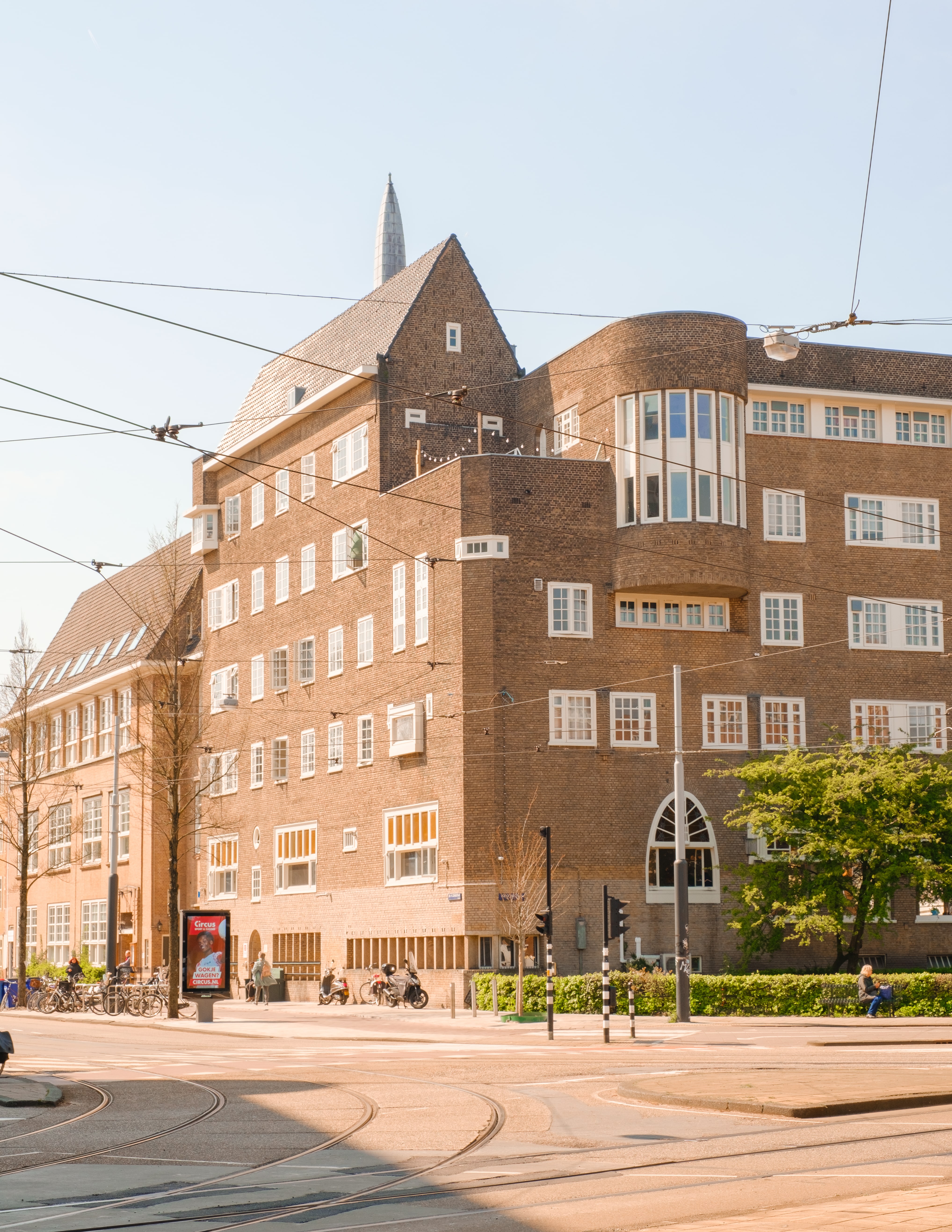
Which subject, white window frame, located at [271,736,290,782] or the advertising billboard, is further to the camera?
white window frame, located at [271,736,290,782]

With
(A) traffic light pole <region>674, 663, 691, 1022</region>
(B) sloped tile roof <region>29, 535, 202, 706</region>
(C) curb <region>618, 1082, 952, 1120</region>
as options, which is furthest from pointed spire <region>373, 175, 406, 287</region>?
(C) curb <region>618, 1082, 952, 1120</region>

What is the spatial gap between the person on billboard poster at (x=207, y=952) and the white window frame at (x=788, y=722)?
17470 mm

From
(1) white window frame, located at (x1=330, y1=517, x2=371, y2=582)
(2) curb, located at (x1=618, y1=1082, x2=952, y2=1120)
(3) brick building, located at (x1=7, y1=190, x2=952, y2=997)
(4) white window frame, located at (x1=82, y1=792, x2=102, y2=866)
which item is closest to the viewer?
(2) curb, located at (x1=618, y1=1082, x2=952, y2=1120)

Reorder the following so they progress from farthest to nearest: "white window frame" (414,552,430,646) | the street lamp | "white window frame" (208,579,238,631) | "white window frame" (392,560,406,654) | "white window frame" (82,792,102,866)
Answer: "white window frame" (82,792,102,866), "white window frame" (208,579,238,631), "white window frame" (392,560,406,654), "white window frame" (414,552,430,646), the street lamp

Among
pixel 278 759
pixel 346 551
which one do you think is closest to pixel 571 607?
pixel 346 551

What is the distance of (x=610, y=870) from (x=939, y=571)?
1491 cm

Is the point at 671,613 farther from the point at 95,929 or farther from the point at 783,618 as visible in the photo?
the point at 95,929

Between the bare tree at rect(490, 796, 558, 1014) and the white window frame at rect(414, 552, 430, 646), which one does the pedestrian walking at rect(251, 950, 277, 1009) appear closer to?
the bare tree at rect(490, 796, 558, 1014)

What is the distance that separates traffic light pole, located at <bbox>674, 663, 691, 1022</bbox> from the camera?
118ft

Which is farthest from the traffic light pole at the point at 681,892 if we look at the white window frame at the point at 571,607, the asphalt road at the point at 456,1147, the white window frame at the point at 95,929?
the white window frame at the point at 95,929

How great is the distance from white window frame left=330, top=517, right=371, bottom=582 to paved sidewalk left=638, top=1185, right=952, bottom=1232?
1677 inches

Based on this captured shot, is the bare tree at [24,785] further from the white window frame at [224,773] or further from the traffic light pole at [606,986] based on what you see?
the traffic light pole at [606,986]

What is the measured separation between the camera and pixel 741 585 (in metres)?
48.5

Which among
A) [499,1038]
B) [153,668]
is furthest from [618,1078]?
[153,668]
